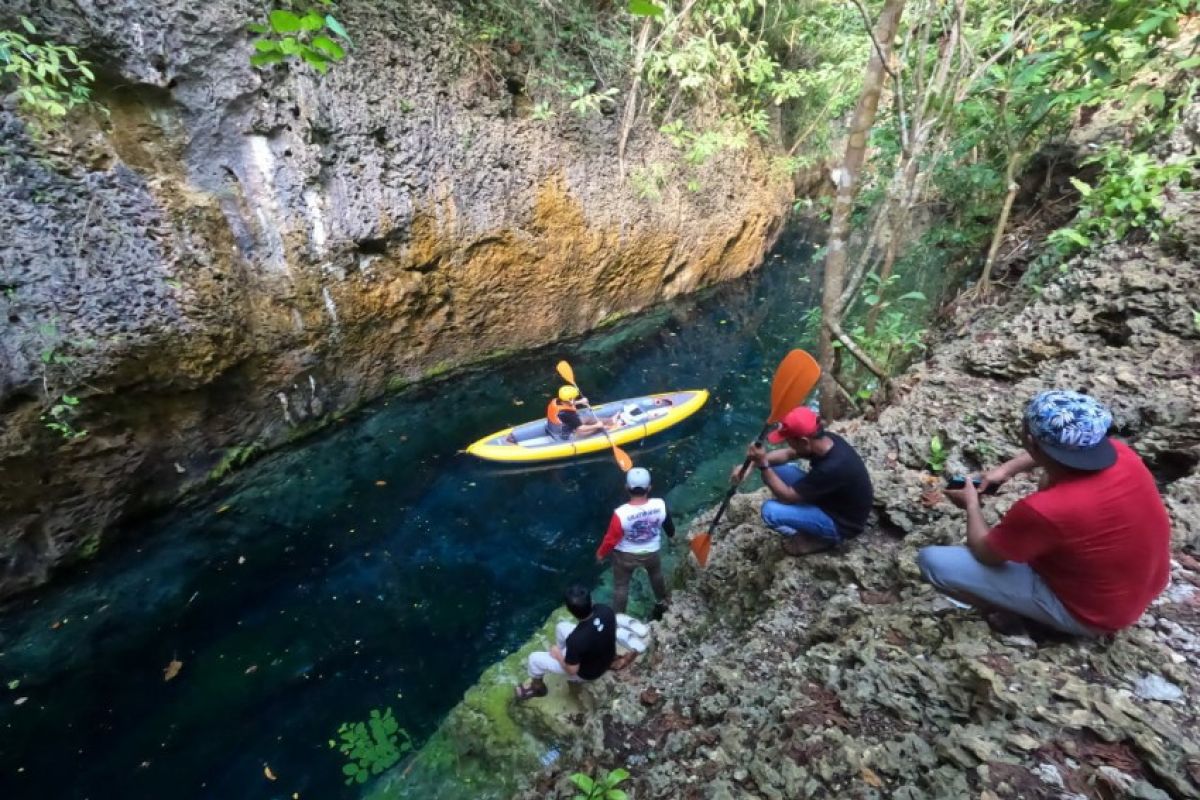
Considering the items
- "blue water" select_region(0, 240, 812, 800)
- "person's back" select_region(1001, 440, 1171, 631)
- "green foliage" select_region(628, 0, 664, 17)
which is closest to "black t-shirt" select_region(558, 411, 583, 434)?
"blue water" select_region(0, 240, 812, 800)

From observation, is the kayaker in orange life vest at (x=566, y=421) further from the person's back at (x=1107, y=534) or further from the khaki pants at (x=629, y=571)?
the person's back at (x=1107, y=534)

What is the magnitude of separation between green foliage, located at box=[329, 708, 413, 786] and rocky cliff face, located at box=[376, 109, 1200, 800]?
225 mm

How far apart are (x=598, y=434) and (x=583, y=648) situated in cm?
451

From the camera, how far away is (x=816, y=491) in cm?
358

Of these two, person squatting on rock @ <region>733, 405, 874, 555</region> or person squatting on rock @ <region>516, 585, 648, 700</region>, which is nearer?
person squatting on rock @ <region>733, 405, 874, 555</region>

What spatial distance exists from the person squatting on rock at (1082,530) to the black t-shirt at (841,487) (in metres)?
1.08

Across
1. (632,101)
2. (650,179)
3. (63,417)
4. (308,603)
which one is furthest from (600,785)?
(650,179)

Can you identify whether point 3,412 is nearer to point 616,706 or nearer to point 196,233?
point 196,233

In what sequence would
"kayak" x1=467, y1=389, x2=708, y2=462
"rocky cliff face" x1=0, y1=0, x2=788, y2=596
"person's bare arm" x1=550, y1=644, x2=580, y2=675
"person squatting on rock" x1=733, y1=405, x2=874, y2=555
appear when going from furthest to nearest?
"kayak" x1=467, y1=389, x2=708, y2=462 < "rocky cliff face" x1=0, y1=0, x2=788, y2=596 < "person's bare arm" x1=550, y1=644, x2=580, y2=675 < "person squatting on rock" x1=733, y1=405, x2=874, y2=555

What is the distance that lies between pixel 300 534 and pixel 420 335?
352 centimetres

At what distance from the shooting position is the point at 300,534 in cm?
670

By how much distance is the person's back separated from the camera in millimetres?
2061

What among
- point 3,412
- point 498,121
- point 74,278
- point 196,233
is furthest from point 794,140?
point 3,412

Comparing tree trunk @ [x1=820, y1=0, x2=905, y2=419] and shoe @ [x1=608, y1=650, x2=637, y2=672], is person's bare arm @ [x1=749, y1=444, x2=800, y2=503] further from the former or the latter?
tree trunk @ [x1=820, y1=0, x2=905, y2=419]
